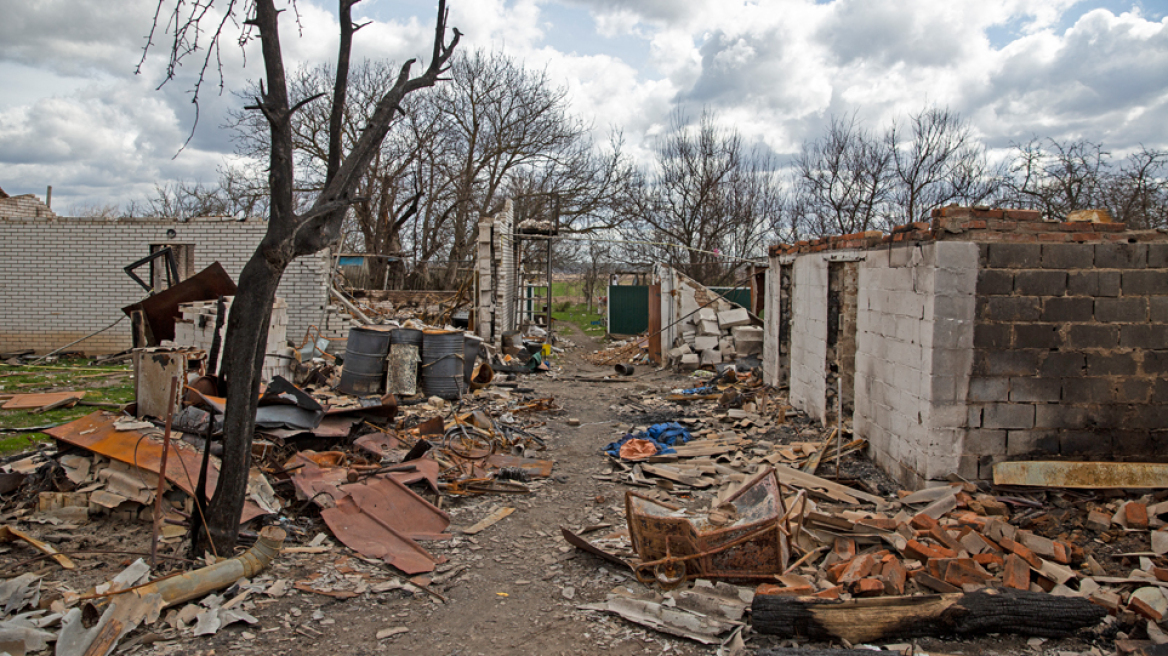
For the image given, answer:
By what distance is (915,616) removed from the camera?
3701 millimetres

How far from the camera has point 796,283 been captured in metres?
9.94

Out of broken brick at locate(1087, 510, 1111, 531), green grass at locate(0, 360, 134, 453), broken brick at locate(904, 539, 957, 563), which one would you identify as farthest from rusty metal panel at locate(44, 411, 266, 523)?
broken brick at locate(1087, 510, 1111, 531)

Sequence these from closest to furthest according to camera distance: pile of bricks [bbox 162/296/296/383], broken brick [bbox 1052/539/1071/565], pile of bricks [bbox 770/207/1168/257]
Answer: broken brick [bbox 1052/539/1071/565], pile of bricks [bbox 770/207/1168/257], pile of bricks [bbox 162/296/296/383]

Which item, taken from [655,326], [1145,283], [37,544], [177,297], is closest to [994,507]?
[1145,283]

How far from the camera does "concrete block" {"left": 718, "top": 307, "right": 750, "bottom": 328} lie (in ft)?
46.7

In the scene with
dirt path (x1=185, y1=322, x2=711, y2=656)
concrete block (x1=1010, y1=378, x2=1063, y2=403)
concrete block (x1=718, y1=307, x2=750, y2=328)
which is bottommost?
dirt path (x1=185, y1=322, x2=711, y2=656)

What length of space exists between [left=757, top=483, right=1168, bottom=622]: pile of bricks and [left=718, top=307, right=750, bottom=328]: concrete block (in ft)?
29.6

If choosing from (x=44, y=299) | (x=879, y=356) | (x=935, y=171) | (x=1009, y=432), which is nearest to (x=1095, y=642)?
(x=1009, y=432)

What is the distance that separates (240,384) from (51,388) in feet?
27.3

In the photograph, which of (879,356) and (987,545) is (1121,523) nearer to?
(987,545)

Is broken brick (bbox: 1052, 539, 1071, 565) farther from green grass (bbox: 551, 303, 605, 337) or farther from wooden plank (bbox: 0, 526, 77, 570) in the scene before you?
green grass (bbox: 551, 303, 605, 337)

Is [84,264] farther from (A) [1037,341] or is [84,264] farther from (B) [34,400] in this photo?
(A) [1037,341]

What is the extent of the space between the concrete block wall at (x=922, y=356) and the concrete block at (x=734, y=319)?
752 cm

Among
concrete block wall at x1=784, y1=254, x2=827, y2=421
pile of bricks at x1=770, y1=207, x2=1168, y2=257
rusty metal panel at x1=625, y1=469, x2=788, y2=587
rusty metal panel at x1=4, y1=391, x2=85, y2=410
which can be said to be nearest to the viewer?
rusty metal panel at x1=625, y1=469, x2=788, y2=587
